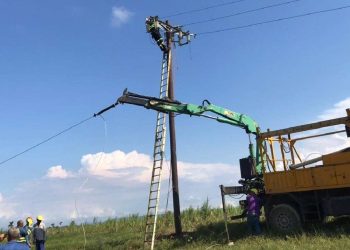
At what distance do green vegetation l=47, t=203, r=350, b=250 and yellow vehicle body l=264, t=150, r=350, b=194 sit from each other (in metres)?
1.39

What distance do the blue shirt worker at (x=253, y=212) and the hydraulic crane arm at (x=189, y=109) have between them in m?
3.09

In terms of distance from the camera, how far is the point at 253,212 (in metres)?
17.4

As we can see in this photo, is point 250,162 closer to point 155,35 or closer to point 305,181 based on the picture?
point 305,181

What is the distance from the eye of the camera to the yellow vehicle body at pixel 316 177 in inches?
615

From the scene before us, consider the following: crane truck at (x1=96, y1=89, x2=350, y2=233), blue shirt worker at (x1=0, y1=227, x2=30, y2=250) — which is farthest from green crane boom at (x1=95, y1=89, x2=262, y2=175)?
blue shirt worker at (x1=0, y1=227, x2=30, y2=250)

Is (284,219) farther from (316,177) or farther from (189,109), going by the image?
(189,109)

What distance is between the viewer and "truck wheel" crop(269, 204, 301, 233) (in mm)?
16781

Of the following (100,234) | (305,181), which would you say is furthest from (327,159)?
(100,234)

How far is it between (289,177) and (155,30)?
796 centimetres

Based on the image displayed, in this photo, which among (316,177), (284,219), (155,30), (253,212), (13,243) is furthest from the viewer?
(155,30)

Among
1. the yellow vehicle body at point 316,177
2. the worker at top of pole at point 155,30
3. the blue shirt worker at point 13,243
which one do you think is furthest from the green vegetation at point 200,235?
the blue shirt worker at point 13,243

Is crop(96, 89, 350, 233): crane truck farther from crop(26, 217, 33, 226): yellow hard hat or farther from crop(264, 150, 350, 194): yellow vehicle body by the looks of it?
crop(26, 217, 33, 226): yellow hard hat

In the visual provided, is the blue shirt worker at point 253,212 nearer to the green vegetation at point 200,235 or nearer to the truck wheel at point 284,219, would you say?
the green vegetation at point 200,235

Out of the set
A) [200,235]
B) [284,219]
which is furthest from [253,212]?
[200,235]
